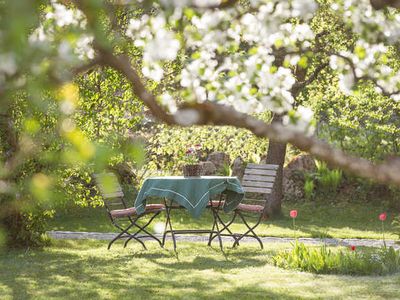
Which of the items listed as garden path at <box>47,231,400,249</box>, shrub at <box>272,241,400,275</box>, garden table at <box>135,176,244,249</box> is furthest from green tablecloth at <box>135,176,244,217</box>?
garden path at <box>47,231,400,249</box>

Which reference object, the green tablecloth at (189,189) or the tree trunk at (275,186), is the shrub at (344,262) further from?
the tree trunk at (275,186)

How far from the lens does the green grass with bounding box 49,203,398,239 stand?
12.9 metres

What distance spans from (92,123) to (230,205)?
2.43 m

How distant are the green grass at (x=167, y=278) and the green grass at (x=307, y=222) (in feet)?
10.3

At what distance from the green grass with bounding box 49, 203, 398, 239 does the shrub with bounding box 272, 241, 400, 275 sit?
11.6 ft

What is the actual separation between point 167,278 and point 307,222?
24.0ft

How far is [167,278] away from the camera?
25.7 ft

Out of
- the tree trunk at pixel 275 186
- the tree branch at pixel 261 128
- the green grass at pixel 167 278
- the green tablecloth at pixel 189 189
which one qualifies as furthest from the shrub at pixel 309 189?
the tree branch at pixel 261 128

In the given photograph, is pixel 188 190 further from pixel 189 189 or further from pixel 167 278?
pixel 167 278

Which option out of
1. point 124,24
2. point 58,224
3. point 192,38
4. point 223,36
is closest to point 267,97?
point 192,38

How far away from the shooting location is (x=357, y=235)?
1244 cm

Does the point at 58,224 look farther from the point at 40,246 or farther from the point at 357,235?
the point at 357,235

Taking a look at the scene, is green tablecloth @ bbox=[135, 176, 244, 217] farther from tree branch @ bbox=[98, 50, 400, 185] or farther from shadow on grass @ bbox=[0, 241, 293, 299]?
tree branch @ bbox=[98, 50, 400, 185]

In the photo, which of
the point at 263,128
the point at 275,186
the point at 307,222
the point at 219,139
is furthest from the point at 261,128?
the point at 275,186
